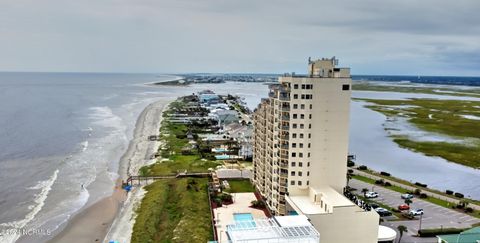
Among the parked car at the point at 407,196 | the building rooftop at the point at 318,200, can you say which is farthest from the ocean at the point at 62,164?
the building rooftop at the point at 318,200

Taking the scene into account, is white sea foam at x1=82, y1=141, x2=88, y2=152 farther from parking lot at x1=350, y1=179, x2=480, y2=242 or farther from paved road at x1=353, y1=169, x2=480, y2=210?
parking lot at x1=350, y1=179, x2=480, y2=242

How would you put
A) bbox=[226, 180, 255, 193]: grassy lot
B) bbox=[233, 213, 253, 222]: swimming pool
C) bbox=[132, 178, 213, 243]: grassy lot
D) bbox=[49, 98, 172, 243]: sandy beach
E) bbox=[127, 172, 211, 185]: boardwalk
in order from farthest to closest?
bbox=[127, 172, 211, 185]: boardwalk
bbox=[226, 180, 255, 193]: grassy lot
bbox=[49, 98, 172, 243]: sandy beach
bbox=[233, 213, 253, 222]: swimming pool
bbox=[132, 178, 213, 243]: grassy lot

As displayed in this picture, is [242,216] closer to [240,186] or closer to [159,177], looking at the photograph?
[240,186]

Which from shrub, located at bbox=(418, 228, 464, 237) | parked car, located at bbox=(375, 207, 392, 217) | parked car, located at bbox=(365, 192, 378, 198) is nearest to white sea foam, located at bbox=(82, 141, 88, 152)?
parked car, located at bbox=(365, 192, 378, 198)

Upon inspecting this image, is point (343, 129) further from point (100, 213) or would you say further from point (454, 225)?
point (100, 213)

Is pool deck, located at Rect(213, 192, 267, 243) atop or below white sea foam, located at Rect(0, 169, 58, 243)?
atop

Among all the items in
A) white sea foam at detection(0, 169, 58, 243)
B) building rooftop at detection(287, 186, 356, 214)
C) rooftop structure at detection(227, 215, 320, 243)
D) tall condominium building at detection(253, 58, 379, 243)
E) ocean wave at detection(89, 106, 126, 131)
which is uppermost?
tall condominium building at detection(253, 58, 379, 243)

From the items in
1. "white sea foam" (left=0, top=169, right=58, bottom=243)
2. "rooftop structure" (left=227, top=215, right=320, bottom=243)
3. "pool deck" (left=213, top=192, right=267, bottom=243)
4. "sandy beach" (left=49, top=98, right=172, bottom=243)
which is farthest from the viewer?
"white sea foam" (left=0, top=169, right=58, bottom=243)

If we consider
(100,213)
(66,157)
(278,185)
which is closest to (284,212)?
(278,185)
